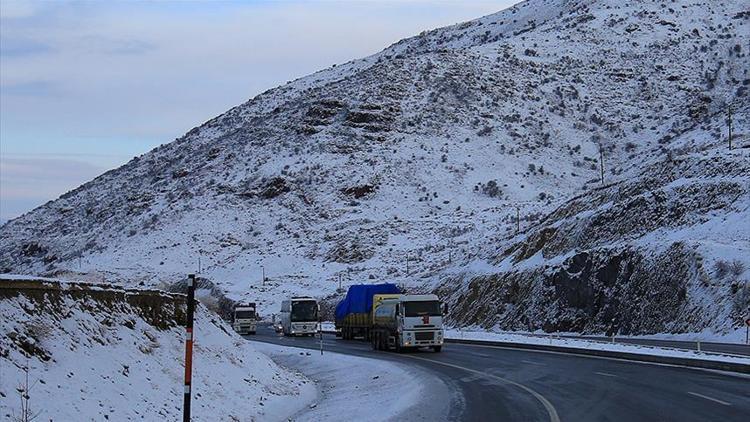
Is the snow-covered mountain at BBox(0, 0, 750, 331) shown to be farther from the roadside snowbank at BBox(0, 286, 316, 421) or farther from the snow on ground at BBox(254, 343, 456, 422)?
the roadside snowbank at BBox(0, 286, 316, 421)

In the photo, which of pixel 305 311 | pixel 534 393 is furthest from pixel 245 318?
pixel 534 393

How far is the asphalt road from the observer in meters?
16.3

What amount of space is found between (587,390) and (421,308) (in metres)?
18.7

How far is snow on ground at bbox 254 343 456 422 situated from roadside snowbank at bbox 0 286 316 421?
3.64 feet

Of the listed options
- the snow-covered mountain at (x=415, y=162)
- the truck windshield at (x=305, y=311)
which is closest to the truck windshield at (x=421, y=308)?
the truck windshield at (x=305, y=311)

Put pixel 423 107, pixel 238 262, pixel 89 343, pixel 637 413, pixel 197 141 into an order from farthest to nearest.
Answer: pixel 197 141, pixel 423 107, pixel 238 262, pixel 637 413, pixel 89 343

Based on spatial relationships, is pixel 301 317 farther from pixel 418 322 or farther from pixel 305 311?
pixel 418 322

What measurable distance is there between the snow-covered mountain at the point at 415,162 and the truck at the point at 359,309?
16.5 meters

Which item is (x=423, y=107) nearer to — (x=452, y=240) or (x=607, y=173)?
(x=607, y=173)

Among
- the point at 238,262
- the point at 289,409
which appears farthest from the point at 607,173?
the point at 289,409

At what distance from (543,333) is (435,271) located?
23.8m

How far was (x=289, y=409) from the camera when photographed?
19.5 meters

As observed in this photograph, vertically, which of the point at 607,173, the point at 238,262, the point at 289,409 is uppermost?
the point at 607,173

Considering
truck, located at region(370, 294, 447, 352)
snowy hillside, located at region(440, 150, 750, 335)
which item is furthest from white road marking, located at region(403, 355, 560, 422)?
snowy hillside, located at region(440, 150, 750, 335)
